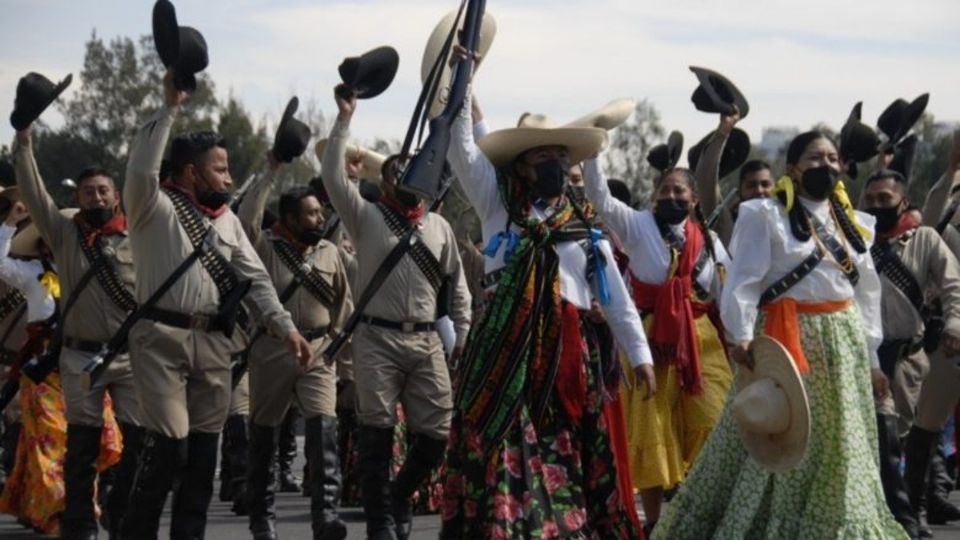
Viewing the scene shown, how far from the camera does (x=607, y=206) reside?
11.7 m

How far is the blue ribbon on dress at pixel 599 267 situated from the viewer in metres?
9.73

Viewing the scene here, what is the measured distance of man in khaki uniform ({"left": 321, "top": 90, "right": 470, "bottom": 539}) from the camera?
1169 centimetres

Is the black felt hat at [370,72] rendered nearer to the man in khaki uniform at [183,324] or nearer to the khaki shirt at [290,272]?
the man in khaki uniform at [183,324]

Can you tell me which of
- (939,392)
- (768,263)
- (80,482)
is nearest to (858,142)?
(768,263)

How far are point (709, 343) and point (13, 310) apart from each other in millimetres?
5078

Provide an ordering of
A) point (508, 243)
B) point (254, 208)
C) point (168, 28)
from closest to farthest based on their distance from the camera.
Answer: point (508, 243) → point (168, 28) → point (254, 208)

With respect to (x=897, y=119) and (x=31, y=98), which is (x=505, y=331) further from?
(x=897, y=119)

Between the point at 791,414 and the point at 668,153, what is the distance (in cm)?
430

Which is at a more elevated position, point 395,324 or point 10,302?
point 10,302

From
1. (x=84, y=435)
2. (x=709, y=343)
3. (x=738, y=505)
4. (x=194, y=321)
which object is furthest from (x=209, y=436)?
(x=709, y=343)

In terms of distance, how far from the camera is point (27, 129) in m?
11.2

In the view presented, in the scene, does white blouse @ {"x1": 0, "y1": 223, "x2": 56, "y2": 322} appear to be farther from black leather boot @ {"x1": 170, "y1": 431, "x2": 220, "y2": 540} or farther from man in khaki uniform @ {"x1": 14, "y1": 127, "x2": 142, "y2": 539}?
black leather boot @ {"x1": 170, "y1": 431, "x2": 220, "y2": 540}

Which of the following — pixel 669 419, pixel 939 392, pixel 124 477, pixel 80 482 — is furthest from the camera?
pixel 939 392

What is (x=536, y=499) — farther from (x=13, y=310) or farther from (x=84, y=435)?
(x=13, y=310)
